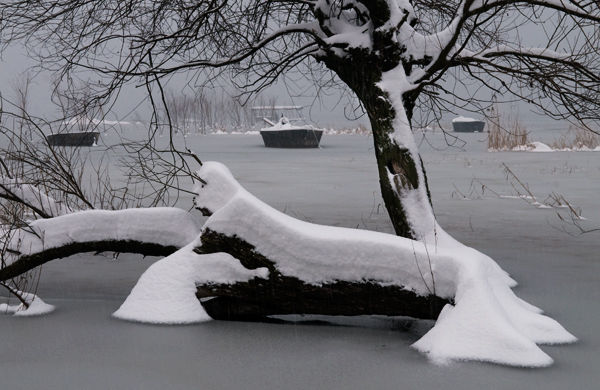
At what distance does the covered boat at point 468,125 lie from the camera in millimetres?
56719

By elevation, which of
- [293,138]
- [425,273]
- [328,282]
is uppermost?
[293,138]

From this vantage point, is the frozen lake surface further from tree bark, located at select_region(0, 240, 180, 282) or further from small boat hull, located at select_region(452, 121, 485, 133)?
small boat hull, located at select_region(452, 121, 485, 133)

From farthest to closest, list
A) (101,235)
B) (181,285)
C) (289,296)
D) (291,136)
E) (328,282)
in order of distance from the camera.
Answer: (291,136), (101,235), (181,285), (289,296), (328,282)

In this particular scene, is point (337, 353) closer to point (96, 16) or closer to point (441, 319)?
point (441, 319)

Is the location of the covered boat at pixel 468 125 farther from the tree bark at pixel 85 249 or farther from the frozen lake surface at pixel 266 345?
the tree bark at pixel 85 249

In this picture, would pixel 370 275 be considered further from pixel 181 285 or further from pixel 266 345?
pixel 181 285

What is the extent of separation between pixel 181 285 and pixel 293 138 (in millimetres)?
28454

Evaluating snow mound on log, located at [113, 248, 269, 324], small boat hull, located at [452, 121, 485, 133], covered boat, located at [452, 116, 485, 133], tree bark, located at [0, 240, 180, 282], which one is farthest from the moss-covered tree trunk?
small boat hull, located at [452, 121, 485, 133]

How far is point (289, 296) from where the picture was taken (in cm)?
473

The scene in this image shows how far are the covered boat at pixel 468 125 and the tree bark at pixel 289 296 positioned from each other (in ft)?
177

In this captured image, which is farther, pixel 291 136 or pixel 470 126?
pixel 470 126

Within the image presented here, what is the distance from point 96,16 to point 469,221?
6.02m

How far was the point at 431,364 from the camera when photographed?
4.01 meters

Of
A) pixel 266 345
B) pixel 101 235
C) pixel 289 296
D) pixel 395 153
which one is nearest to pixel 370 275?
pixel 289 296
